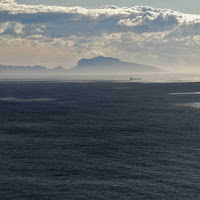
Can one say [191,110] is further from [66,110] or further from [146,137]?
[146,137]

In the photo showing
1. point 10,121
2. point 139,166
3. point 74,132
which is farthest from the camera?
point 10,121

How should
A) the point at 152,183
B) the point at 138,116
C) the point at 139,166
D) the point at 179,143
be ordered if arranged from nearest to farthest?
the point at 152,183 < the point at 139,166 < the point at 179,143 < the point at 138,116

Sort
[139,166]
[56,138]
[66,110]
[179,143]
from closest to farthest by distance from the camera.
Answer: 1. [139,166]
2. [179,143]
3. [56,138]
4. [66,110]

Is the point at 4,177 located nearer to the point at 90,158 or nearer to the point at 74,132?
the point at 90,158

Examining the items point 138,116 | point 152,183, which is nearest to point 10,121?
point 138,116

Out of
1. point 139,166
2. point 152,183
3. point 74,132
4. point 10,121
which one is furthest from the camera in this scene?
point 10,121

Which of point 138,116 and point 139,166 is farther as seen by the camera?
point 138,116

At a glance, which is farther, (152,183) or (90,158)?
(90,158)

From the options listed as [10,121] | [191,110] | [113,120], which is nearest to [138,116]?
[113,120]

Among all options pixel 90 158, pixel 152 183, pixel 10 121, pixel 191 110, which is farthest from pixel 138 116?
pixel 152 183
